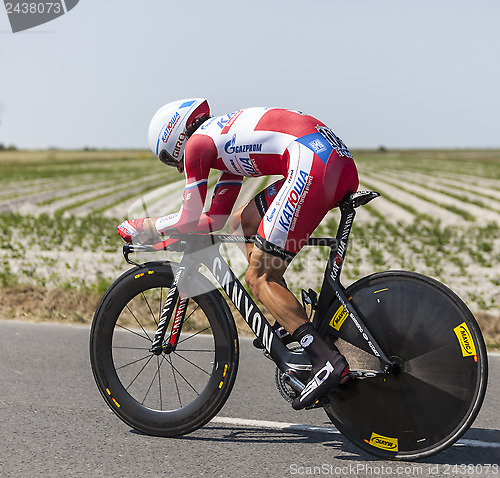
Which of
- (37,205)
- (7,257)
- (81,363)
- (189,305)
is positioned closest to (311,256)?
(7,257)

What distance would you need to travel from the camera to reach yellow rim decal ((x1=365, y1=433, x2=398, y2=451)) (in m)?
3.48

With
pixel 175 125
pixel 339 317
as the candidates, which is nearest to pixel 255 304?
pixel 339 317

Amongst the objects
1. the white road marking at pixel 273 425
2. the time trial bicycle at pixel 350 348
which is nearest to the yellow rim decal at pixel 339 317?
the time trial bicycle at pixel 350 348

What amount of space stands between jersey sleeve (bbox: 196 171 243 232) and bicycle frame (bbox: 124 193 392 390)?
0.38 ft

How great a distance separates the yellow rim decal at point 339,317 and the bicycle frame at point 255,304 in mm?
23

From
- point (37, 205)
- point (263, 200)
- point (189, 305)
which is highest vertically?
point (263, 200)

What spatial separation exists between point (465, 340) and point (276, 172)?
1.30 metres

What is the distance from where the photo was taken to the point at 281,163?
3.50 meters

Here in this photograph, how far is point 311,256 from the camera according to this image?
10.7 m

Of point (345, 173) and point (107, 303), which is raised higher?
point (345, 173)

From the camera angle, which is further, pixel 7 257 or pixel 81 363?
pixel 7 257

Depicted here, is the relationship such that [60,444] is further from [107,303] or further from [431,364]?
[431,364]

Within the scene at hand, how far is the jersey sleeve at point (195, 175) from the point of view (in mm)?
3410

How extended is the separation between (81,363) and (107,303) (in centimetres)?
145
